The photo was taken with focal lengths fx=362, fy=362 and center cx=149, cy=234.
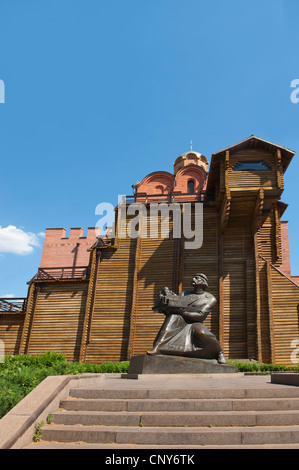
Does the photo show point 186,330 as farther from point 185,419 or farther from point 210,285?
point 210,285

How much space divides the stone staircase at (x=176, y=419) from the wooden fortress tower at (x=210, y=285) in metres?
13.9

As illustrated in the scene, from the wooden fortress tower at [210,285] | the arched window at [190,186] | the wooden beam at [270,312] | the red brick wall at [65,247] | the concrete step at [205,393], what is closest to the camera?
the concrete step at [205,393]

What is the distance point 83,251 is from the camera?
95.8 feet

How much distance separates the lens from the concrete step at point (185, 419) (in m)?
4.16

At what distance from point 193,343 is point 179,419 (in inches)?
165

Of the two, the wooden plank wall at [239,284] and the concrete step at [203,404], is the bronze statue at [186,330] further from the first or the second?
the wooden plank wall at [239,284]

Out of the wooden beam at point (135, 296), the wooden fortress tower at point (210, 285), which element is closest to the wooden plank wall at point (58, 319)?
the wooden fortress tower at point (210, 285)

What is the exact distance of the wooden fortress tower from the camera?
18469 mm

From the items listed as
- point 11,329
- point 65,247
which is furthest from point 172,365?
point 65,247

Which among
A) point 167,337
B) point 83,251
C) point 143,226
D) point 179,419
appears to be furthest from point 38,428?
point 83,251

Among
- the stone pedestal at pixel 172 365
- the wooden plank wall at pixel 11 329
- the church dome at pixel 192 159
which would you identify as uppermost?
the church dome at pixel 192 159

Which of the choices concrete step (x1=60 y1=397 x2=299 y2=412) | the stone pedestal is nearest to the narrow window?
the stone pedestal

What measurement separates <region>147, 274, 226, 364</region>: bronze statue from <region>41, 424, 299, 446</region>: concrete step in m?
4.09

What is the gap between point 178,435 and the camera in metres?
3.80
